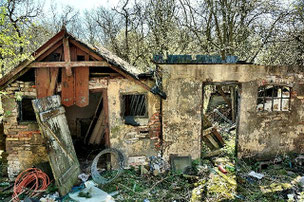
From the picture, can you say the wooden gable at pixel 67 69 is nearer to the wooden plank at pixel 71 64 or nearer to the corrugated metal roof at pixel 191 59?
the wooden plank at pixel 71 64

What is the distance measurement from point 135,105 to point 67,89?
2344 mm

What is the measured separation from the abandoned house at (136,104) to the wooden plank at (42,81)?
0.09 feet

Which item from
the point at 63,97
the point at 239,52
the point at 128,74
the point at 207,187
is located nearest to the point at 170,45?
the point at 239,52

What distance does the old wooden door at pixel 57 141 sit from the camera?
5195 millimetres

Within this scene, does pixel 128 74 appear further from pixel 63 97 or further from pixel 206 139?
pixel 206 139

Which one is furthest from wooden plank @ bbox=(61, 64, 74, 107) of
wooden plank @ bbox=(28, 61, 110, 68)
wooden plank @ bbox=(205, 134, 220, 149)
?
wooden plank @ bbox=(205, 134, 220, 149)

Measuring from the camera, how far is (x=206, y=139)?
7852 mm

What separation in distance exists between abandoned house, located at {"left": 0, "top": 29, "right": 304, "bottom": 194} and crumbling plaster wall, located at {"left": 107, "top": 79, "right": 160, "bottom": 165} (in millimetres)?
33

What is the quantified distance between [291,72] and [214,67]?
2.95 metres

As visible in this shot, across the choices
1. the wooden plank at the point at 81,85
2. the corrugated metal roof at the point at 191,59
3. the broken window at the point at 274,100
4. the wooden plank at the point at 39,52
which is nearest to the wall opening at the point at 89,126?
the wooden plank at the point at 81,85

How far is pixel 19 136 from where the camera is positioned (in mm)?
6246

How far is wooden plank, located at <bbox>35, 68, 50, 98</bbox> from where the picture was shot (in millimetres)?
5908

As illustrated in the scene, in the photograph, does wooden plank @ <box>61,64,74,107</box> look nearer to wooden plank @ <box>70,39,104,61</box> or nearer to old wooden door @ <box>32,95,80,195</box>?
old wooden door @ <box>32,95,80,195</box>

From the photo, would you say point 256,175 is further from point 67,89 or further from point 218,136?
point 67,89
